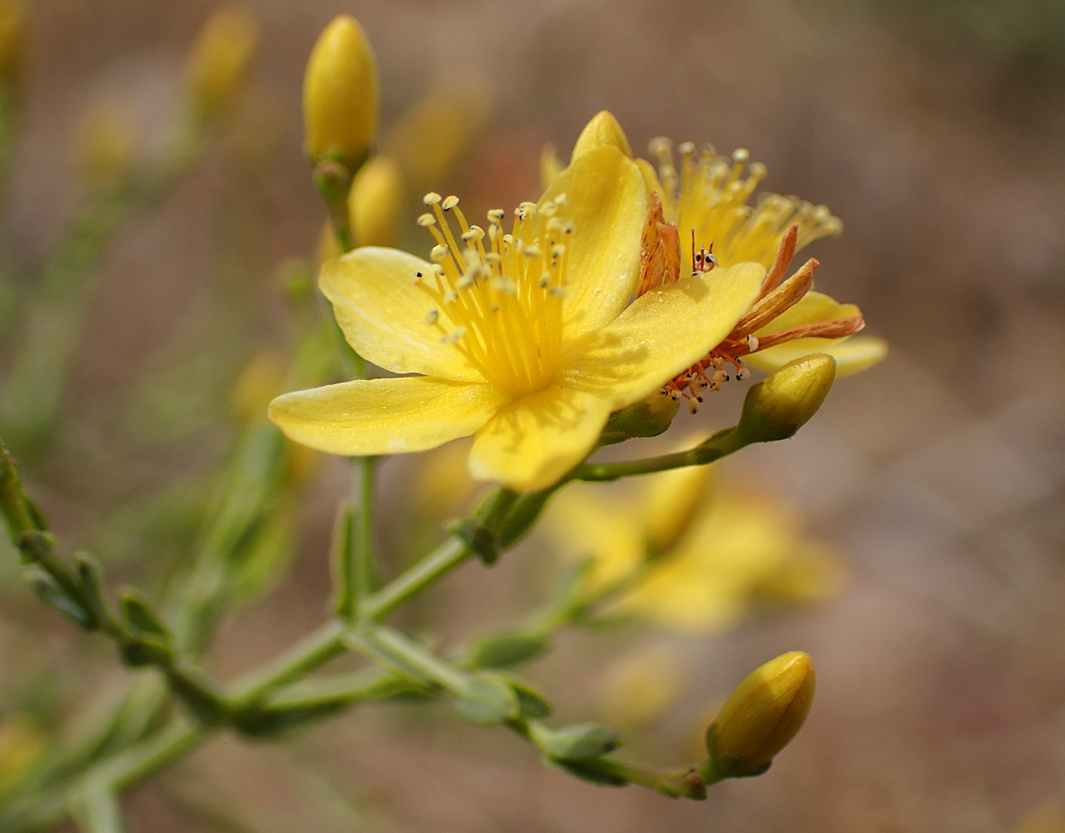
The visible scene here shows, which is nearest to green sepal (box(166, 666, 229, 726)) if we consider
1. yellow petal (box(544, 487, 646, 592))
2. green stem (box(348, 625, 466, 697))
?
green stem (box(348, 625, 466, 697))

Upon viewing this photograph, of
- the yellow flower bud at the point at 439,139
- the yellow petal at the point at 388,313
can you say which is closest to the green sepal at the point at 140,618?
the yellow petal at the point at 388,313

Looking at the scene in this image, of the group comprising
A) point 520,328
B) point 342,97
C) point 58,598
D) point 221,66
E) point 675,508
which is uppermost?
point 342,97

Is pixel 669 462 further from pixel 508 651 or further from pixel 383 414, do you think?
pixel 508 651

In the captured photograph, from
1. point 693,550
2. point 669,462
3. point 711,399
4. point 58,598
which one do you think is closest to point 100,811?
point 58,598

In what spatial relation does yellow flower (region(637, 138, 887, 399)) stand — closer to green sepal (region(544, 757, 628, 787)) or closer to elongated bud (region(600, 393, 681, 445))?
elongated bud (region(600, 393, 681, 445))

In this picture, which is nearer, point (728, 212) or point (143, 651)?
point (143, 651)

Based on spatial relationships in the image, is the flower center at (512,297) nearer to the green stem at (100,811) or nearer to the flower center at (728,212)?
the flower center at (728,212)
